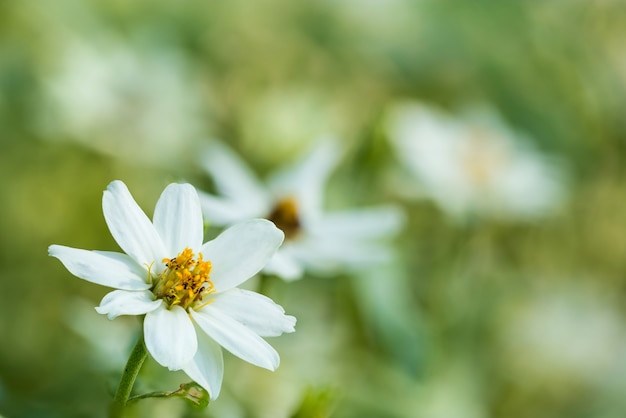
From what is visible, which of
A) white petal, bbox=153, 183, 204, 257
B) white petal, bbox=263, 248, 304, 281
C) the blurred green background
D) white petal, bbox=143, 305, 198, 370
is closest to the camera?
white petal, bbox=143, 305, 198, 370

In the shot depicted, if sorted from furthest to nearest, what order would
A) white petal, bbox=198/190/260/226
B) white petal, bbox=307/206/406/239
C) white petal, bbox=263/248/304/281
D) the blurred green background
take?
the blurred green background, white petal, bbox=307/206/406/239, white petal, bbox=198/190/260/226, white petal, bbox=263/248/304/281

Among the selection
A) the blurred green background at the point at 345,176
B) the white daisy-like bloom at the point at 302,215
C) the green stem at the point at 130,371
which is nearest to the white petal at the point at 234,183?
the white daisy-like bloom at the point at 302,215

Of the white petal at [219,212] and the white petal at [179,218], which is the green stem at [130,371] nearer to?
the white petal at [179,218]

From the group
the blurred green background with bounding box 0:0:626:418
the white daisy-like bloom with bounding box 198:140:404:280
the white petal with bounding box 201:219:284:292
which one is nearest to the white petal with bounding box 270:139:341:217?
the white daisy-like bloom with bounding box 198:140:404:280

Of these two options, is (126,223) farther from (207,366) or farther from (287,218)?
(287,218)

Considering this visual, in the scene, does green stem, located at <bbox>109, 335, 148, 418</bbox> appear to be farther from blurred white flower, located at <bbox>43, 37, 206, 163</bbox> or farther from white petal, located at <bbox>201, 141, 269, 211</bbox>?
blurred white flower, located at <bbox>43, 37, 206, 163</bbox>

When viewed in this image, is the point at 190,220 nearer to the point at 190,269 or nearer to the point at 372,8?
the point at 190,269
